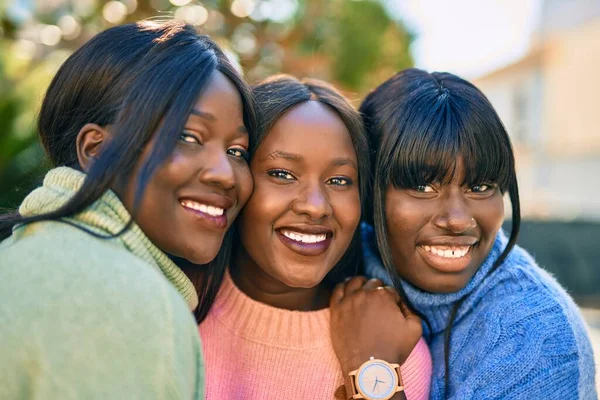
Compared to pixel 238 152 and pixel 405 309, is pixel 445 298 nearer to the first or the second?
pixel 405 309

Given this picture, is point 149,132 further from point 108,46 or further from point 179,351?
point 179,351

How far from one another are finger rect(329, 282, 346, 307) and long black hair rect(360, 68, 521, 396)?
202 millimetres

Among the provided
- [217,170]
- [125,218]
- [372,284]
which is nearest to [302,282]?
[372,284]

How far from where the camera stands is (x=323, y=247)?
2.57 m

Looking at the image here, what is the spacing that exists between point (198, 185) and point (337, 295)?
37.6 inches

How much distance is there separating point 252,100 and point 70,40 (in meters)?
6.19

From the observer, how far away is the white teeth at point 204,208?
2.06m

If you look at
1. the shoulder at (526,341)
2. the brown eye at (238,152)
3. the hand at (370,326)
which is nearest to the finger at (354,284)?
the hand at (370,326)

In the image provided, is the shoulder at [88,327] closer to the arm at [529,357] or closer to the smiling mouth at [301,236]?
the smiling mouth at [301,236]

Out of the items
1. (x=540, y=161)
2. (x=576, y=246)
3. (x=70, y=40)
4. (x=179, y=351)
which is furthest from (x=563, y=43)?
(x=179, y=351)

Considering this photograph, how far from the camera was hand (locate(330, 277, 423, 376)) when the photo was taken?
255 cm

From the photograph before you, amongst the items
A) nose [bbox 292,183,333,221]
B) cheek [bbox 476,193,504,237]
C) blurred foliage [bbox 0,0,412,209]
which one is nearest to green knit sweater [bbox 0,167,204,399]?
nose [bbox 292,183,333,221]

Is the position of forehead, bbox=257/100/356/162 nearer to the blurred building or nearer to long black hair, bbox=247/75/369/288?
long black hair, bbox=247/75/369/288

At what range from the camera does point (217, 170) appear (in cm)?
208
